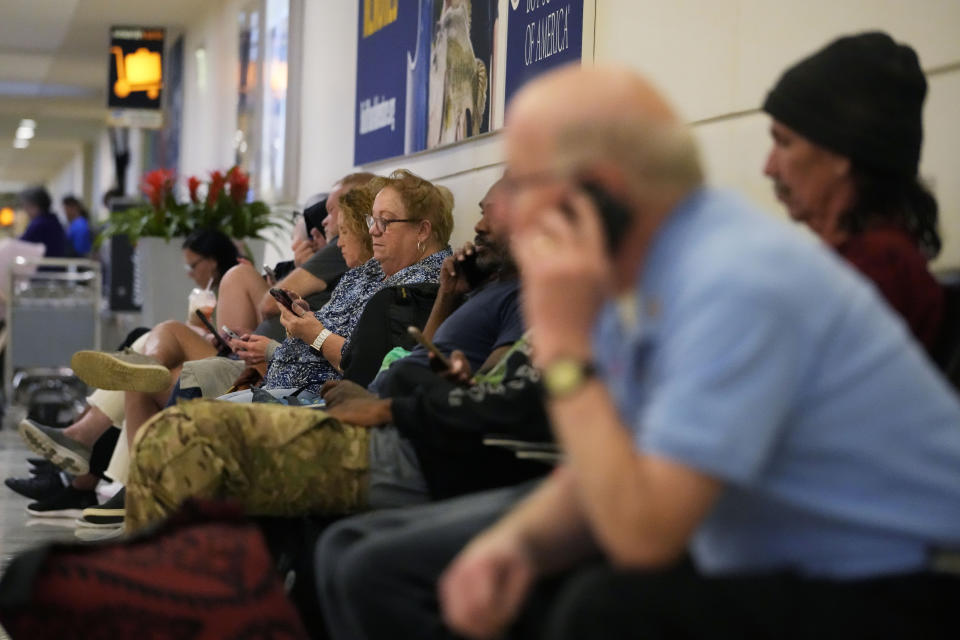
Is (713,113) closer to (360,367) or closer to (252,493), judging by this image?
(360,367)

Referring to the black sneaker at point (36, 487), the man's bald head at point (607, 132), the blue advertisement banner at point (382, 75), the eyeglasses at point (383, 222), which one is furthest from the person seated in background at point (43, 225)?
the man's bald head at point (607, 132)

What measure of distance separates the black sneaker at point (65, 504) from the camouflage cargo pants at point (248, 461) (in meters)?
2.57

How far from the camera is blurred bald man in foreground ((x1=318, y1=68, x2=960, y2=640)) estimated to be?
1.13m

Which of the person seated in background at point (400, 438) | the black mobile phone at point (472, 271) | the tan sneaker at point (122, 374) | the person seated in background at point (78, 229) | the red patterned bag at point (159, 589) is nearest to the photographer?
the red patterned bag at point (159, 589)

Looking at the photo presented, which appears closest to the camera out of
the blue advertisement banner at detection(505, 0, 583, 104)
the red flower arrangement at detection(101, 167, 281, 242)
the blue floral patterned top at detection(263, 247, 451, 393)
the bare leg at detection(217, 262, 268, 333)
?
the blue advertisement banner at detection(505, 0, 583, 104)

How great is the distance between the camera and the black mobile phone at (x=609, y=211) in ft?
3.92

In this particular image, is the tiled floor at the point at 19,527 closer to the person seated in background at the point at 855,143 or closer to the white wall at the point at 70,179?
the person seated in background at the point at 855,143

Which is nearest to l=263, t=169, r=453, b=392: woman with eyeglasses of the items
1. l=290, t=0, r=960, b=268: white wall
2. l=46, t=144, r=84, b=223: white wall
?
l=290, t=0, r=960, b=268: white wall

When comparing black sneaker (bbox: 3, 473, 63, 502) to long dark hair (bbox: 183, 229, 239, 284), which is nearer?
black sneaker (bbox: 3, 473, 63, 502)

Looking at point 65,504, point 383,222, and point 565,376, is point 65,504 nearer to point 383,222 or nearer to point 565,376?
point 383,222

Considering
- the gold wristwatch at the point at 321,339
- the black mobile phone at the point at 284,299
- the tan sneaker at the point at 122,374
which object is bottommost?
the tan sneaker at the point at 122,374

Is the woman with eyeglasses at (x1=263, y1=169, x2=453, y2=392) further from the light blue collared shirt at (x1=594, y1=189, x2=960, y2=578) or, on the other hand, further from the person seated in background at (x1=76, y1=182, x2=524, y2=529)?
the light blue collared shirt at (x1=594, y1=189, x2=960, y2=578)

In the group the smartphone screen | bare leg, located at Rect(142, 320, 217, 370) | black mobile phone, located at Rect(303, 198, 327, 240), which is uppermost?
black mobile phone, located at Rect(303, 198, 327, 240)

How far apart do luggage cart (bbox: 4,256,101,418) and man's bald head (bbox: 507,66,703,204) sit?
308 inches
